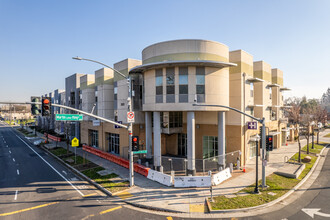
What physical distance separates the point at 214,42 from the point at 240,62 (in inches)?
→ 162

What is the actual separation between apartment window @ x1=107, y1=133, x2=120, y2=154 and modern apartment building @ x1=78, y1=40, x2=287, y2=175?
15 centimetres

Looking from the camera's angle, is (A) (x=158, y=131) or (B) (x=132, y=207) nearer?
(B) (x=132, y=207)

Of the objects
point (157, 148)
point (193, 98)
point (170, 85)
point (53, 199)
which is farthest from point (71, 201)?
point (193, 98)

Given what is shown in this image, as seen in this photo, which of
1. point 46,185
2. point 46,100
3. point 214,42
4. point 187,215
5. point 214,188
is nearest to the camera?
point 46,100

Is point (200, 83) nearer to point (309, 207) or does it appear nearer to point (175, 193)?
point (175, 193)

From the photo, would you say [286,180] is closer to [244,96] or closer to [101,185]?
[244,96]

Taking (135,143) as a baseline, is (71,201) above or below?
below

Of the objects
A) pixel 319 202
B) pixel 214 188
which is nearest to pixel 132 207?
pixel 214 188

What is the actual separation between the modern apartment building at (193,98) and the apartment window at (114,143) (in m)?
0.15

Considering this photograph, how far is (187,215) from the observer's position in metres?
11.0

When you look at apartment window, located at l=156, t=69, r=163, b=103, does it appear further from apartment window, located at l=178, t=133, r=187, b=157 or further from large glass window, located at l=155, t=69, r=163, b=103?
apartment window, located at l=178, t=133, r=187, b=157

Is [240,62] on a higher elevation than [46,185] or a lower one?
higher

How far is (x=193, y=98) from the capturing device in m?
18.0

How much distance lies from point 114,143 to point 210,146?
14.7 meters
